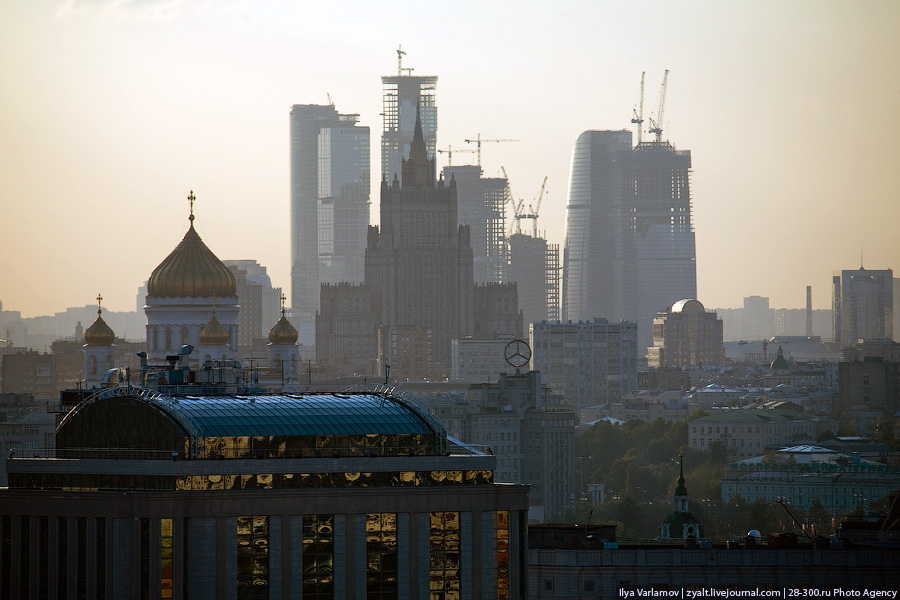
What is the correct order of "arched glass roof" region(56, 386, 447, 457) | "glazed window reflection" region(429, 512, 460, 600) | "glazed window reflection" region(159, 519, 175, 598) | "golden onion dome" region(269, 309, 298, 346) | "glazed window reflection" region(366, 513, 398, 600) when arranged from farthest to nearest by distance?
"golden onion dome" region(269, 309, 298, 346)
"arched glass roof" region(56, 386, 447, 457)
"glazed window reflection" region(429, 512, 460, 600)
"glazed window reflection" region(366, 513, 398, 600)
"glazed window reflection" region(159, 519, 175, 598)

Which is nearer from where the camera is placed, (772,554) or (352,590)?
(352,590)

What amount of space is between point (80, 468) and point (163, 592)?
8.11 m

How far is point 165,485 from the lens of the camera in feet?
319

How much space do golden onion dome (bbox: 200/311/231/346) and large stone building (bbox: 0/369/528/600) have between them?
87670 millimetres

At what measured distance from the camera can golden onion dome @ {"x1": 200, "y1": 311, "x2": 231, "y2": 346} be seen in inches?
7594

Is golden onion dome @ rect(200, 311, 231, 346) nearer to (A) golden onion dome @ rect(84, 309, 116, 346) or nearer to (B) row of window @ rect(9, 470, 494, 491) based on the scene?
(A) golden onion dome @ rect(84, 309, 116, 346)

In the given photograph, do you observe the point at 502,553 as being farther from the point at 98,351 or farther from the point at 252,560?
the point at 98,351

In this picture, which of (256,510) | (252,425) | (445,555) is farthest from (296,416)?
(445,555)

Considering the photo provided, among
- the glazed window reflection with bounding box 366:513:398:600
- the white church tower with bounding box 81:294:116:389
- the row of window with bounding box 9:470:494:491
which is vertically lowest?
the glazed window reflection with bounding box 366:513:398:600

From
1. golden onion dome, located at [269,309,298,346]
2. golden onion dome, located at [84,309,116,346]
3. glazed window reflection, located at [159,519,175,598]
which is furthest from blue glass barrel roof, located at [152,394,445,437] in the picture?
golden onion dome, located at [269,309,298,346]

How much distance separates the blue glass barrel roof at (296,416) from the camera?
102m

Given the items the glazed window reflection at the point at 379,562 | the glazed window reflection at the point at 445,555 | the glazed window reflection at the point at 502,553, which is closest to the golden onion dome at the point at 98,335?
the glazed window reflection at the point at 502,553

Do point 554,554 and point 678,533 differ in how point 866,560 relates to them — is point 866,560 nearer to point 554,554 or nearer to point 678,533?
point 554,554

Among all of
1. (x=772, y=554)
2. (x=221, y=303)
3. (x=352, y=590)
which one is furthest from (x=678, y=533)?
(x=352, y=590)
